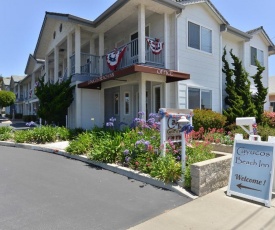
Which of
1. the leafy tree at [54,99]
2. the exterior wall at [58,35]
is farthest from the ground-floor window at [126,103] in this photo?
the exterior wall at [58,35]

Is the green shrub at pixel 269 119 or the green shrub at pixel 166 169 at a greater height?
the green shrub at pixel 269 119

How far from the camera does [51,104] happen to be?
13711mm

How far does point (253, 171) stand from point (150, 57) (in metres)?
8.22

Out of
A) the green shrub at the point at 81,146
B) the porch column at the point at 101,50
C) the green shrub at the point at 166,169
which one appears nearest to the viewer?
the green shrub at the point at 166,169

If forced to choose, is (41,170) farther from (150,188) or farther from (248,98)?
(248,98)

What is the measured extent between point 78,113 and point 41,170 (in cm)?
681

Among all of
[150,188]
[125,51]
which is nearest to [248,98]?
[125,51]

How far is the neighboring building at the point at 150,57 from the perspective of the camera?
11.3 meters

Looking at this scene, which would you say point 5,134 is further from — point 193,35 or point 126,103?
point 193,35

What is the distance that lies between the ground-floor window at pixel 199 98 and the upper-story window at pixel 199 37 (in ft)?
7.42

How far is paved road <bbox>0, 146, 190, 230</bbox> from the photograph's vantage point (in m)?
4.00

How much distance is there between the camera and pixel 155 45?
11.5 metres

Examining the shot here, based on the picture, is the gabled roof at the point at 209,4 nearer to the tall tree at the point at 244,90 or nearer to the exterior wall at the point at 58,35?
the tall tree at the point at 244,90

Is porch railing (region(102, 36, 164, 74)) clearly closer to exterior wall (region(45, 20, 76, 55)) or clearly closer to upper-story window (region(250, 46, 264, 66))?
exterior wall (region(45, 20, 76, 55))
